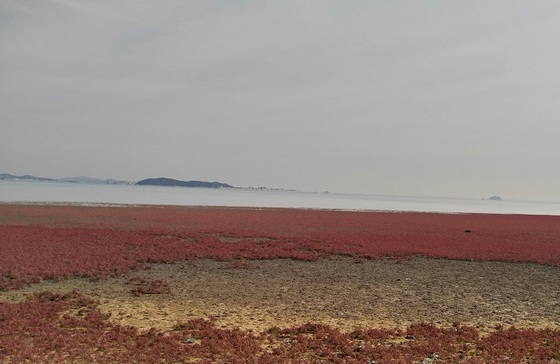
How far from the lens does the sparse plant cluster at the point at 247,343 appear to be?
420 inches

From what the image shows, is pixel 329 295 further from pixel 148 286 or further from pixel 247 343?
pixel 148 286

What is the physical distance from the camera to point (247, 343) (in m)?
11.6

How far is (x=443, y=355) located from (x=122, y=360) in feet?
24.9

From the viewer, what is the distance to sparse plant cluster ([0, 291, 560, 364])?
10.7 meters

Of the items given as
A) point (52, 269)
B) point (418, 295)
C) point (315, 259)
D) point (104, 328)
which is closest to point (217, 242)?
point (315, 259)

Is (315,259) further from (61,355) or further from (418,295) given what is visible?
(61,355)

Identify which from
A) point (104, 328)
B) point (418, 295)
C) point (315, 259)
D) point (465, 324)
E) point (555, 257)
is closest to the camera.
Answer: point (104, 328)

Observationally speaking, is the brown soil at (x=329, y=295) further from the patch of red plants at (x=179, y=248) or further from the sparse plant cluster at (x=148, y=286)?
the patch of red plants at (x=179, y=248)

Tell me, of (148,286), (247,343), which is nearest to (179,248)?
(148,286)

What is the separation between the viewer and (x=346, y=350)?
11.3 metres

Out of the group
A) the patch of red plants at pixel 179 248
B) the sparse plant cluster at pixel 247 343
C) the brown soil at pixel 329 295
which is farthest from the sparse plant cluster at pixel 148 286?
the sparse plant cluster at pixel 247 343

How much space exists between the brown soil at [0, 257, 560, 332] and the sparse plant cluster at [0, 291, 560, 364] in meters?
0.88

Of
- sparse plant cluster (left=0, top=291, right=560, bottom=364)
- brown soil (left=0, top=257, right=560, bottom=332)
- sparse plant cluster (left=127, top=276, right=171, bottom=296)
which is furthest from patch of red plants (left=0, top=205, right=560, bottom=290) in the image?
sparse plant cluster (left=0, top=291, right=560, bottom=364)

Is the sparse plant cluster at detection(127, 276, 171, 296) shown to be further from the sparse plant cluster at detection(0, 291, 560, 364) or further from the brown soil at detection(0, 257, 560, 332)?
the sparse plant cluster at detection(0, 291, 560, 364)
